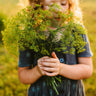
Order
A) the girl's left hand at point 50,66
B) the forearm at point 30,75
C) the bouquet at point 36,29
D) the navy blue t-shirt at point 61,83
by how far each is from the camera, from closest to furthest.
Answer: the bouquet at point 36,29, the girl's left hand at point 50,66, the forearm at point 30,75, the navy blue t-shirt at point 61,83

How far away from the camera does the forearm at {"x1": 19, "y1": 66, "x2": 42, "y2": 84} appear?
4.11 feet

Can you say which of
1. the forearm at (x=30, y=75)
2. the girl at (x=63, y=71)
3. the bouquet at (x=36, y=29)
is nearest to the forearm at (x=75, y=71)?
the girl at (x=63, y=71)

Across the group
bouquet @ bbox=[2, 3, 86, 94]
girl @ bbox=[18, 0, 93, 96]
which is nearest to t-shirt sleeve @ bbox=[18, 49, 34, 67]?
girl @ bbox=[18, 0, 93, 96]

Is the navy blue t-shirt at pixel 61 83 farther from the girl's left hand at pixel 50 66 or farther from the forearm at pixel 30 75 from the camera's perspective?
the girl's left hand at pixel 50 66

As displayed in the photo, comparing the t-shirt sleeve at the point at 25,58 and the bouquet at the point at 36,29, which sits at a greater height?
the bouquet at the point at 36,29

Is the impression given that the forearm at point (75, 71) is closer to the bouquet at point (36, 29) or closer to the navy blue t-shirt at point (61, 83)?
the navy blue t-shirt at point (61, 83)

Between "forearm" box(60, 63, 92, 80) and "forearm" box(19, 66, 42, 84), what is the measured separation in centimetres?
18

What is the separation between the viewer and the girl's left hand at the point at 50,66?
1.14 meters

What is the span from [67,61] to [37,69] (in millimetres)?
280

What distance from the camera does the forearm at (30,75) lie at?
125cm

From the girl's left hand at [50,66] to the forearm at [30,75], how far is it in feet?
0.31

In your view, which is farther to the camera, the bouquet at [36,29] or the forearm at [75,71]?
the forearm at [75,71]

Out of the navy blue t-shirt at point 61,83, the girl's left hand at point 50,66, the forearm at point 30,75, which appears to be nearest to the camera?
the girl's left hand at point 50,66

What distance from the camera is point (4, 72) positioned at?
3.46 meters
